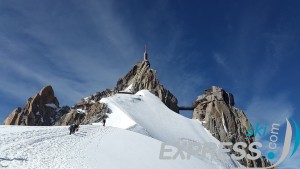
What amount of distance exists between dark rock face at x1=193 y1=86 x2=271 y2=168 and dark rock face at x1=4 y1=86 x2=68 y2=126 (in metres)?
54.4

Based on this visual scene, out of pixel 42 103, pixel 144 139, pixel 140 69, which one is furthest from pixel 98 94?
pixel 144 139

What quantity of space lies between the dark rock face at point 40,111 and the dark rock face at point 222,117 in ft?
179

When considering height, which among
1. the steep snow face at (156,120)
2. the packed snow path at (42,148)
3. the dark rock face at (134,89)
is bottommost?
the packed snow path at (42,148)

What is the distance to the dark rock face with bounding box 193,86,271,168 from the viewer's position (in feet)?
311

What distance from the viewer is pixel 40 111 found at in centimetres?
12694

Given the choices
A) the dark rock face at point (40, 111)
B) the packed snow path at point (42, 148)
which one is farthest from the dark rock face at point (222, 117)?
the packed snow path at point (42, 148)

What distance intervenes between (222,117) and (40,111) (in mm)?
67141

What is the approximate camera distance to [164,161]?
3538 cm

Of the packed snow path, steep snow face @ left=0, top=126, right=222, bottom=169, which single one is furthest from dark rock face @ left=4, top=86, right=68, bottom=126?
the packed snow path

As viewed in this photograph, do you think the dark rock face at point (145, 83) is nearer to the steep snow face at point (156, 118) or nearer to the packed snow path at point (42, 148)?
the steep snow face at point (156, 118)

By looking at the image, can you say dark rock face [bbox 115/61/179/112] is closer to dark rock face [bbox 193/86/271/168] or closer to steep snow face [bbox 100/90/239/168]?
dark rock face [bbox 193/86/271/168]

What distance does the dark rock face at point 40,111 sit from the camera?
12330 centimetres

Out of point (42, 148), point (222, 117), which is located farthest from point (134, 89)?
point (42, 148)

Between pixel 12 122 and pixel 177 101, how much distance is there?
59.5m
